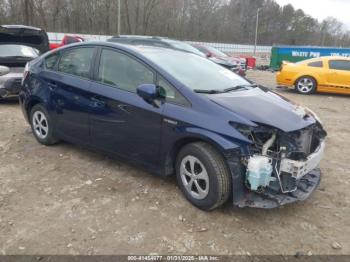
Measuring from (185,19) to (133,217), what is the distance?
6250 cm

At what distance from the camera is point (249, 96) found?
370cm

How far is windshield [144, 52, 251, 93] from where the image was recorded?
12.0ft

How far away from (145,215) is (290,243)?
1.37 metres

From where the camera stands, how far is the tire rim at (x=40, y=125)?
4.94 meters

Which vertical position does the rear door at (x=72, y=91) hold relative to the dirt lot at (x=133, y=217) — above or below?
above

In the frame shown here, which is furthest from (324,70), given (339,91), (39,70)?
(39,70)

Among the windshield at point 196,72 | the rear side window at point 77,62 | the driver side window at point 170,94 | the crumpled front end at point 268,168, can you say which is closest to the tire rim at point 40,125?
the rear side window at point 77,62

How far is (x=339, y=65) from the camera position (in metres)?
11.2

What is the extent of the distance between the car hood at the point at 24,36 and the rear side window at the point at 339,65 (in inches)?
359

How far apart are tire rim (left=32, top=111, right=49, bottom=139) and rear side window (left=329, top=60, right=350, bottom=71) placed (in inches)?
389

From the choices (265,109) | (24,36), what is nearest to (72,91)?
(265,109)

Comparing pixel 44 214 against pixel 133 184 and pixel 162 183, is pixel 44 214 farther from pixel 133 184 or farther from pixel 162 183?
pixel 162 183

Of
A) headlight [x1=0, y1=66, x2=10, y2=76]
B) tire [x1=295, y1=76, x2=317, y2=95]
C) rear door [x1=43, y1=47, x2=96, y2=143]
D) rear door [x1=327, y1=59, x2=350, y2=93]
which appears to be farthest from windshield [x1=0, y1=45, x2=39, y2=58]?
rear door [x1=327, y1=59, x2=350, y2=93]

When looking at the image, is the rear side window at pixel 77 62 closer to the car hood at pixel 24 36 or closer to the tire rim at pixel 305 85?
the car hood at pixel 24 36
